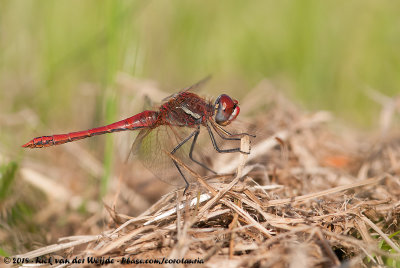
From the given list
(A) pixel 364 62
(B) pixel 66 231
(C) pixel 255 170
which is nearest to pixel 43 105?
(B) pixel 66 231

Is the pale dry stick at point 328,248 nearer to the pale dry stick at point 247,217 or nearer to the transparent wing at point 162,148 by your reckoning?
the pale dry stick at point 247,217

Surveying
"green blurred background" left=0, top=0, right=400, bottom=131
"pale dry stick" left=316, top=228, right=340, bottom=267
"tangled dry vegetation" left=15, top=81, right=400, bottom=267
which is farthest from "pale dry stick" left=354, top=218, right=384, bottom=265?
"green blurred background" left=0, top=0, right=400, bottom=131

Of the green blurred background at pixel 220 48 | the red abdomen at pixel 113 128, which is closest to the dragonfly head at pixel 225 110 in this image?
the red abdomen at pixel 113 128

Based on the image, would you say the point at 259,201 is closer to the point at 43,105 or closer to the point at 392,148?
the point at 392,148

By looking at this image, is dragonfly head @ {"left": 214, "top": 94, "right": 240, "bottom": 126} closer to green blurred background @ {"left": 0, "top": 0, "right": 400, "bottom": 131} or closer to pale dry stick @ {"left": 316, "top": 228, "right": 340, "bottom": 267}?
pale dry stick @ {"left": 316, "top": 228, "right": 340, "bottom": 267}

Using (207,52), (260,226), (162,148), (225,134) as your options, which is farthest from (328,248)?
(207,52)

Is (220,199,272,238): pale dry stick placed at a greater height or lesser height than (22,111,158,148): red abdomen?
lesser

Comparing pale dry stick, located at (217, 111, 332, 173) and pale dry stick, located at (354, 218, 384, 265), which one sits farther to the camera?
pale dry stick, located at (217, 111, 332, 173)
